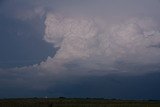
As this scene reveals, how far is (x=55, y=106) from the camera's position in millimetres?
123438

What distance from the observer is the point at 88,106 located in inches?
5192

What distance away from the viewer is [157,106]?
472 feet

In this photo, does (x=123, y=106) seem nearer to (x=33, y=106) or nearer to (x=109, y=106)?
(x=109, y=106)

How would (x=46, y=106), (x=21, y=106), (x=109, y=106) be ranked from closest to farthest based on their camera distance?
1. (x=46, y=106)
2. (x=21, y=106)
3. (x=109, y=106)

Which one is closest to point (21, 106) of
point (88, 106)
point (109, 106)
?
point (88, 106)

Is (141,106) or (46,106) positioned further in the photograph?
(141,106)

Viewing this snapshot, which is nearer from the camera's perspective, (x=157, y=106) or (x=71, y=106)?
(x=71, y=106)

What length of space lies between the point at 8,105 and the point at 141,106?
A: 4890 centimetres

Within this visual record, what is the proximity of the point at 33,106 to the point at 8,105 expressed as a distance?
8367 millimetres

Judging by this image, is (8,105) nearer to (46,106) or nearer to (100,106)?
(46,106)

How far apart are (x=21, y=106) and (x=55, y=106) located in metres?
12.6

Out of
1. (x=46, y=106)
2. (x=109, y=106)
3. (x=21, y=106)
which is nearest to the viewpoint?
(x=46, y=106)

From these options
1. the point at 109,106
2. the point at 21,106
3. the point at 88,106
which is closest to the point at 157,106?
the point at 109,106

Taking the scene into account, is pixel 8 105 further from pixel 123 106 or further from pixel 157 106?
pixel 157 106
